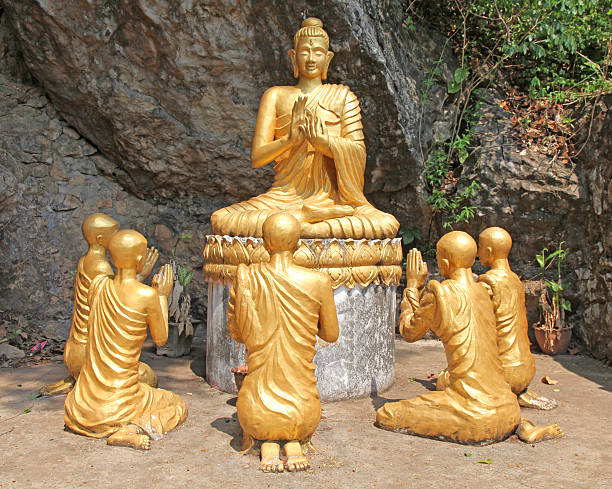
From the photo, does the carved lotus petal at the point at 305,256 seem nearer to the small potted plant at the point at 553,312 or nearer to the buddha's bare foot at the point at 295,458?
the buddha's bare foot at the point at 295,458

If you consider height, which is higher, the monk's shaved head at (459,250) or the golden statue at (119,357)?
the monk's shaved head at (459,250)

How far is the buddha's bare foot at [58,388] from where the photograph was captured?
14.9 feet

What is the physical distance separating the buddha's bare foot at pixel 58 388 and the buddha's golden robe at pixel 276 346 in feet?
6.53

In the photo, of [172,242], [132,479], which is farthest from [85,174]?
[132,479]

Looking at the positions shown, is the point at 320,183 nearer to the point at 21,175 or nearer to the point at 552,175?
the point at 552,175

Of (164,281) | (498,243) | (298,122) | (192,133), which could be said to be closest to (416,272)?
(498,243)

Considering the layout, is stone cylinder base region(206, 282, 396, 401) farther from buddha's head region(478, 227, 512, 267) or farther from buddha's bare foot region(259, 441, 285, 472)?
buddha's bare foot region(259, 441, 285, 472)

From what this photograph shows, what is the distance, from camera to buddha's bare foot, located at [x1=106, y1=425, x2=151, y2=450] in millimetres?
3430

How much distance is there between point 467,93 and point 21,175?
5485 mm

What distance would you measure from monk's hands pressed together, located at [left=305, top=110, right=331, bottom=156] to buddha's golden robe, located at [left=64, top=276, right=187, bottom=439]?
2062mm

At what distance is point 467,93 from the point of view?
740 centimetres

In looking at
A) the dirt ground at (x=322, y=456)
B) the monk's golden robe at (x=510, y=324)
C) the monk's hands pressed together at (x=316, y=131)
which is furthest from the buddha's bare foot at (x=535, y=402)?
the monk's hands pressed together at (x=316, y=131)

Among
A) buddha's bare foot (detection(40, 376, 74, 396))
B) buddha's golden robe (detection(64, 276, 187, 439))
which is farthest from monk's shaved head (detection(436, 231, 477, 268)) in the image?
buddha's bare foot (detection(40, 376, 74, 396))

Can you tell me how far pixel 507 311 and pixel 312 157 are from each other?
6.83ft
